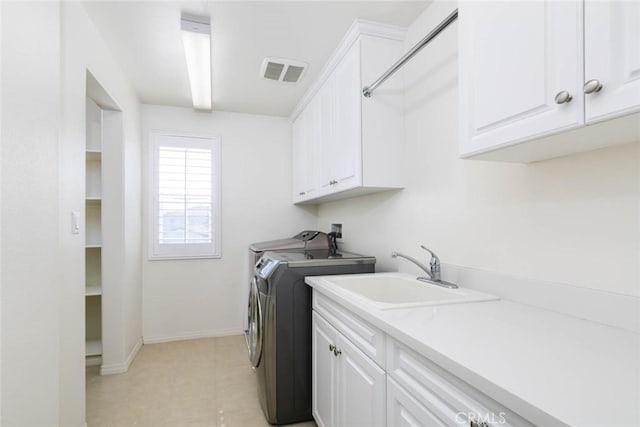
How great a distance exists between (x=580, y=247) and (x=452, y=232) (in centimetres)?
59

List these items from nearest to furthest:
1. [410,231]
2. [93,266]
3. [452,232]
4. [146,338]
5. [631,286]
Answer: [631,286] → [452,232] → [410,231] → [93,266] → [146,338]

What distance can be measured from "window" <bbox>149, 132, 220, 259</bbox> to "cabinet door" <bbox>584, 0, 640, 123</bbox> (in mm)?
3218

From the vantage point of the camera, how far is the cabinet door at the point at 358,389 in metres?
1.12

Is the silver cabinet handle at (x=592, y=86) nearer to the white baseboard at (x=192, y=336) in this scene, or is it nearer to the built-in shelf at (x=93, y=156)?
the built-in shelf at (x=93, y=156)

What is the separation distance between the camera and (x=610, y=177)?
3.28ft

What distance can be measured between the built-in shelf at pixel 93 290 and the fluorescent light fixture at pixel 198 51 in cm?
188

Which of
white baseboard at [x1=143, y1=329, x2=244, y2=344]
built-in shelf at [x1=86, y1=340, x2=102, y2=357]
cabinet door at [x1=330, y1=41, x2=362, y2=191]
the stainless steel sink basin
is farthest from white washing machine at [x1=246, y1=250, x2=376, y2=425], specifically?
built-in shelf at [x1=86, y1=340, x2=102, y2=357]

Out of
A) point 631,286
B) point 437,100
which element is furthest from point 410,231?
point 631,286

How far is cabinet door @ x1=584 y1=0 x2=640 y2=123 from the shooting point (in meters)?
0.69

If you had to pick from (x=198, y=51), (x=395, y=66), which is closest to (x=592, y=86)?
(x=395, y=66)

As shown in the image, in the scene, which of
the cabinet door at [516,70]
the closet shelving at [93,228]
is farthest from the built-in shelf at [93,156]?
the cabinet door at [516,70]

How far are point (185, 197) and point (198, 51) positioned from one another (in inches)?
65.6

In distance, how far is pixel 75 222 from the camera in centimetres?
171

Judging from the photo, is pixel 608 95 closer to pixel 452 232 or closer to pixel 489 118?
pixel 489 118
